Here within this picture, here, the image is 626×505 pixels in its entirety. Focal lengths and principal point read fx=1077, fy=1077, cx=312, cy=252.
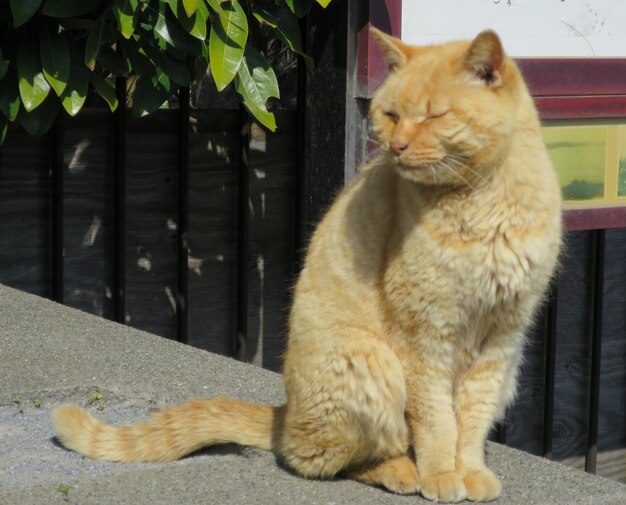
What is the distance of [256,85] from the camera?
384cm

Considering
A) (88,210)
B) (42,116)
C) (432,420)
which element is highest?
(42,116)

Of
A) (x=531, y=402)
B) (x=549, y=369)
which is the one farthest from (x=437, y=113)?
(x=531, y=402)

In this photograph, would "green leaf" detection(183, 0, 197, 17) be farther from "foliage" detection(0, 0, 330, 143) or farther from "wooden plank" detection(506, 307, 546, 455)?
"wooden plank" detection(506, 307, 546, 455)

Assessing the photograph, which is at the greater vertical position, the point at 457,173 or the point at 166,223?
the point at 457,173

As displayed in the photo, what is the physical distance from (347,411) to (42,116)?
182 centimetres

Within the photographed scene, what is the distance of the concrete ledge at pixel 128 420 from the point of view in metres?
2.63

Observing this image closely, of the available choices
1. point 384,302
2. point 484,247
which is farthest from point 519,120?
point 384,302

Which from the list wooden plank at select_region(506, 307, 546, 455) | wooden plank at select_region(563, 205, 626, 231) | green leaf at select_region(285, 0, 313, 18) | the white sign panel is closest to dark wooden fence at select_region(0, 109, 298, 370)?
green leaf at select_region(285, 0, 313, 18)

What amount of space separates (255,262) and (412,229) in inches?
79.6

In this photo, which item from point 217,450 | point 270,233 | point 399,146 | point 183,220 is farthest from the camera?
point 270,233

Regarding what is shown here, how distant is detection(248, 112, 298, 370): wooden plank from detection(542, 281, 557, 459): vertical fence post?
121 centimetres

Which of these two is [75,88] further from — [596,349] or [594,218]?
[596,349]

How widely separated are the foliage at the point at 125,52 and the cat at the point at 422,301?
968 mm

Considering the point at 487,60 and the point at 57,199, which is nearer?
the point at 487,60
